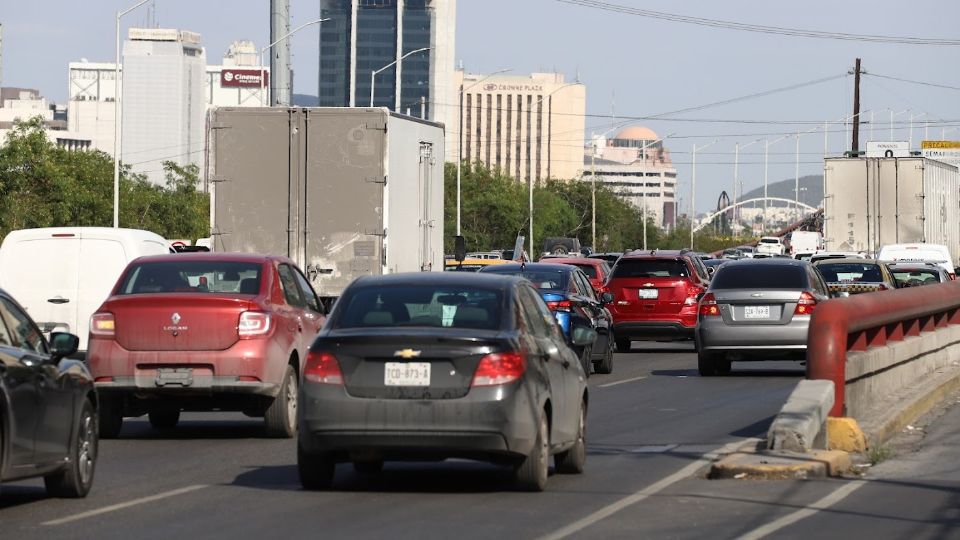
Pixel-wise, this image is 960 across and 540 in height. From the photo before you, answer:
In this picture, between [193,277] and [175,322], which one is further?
[193,277]

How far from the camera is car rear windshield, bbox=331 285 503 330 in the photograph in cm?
1224

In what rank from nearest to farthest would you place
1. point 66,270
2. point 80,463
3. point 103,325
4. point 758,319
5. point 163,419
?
point 80,463 → point 103,325 → point 163,419 → point 66,270 → point 758,319

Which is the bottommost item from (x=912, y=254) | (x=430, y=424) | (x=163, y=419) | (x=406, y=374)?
(x=163, y=419)

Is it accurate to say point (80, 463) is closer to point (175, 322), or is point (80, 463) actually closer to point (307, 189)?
point (175, 322)

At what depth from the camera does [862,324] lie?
16.8m

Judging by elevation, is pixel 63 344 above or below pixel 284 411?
above

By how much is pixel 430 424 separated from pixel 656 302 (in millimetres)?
21302

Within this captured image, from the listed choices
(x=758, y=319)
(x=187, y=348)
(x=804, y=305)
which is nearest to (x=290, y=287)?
(x=187, y=348)

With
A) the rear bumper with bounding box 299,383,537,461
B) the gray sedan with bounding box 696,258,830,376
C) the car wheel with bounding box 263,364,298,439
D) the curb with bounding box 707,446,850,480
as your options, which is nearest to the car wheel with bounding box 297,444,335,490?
the rear bumper with bounding box 299,383,537,461

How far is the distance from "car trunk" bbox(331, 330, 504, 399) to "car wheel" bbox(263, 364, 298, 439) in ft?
14.8

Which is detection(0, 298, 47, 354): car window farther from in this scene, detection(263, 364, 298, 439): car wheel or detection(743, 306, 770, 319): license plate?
detection(743, 306, 770, 319): license plate

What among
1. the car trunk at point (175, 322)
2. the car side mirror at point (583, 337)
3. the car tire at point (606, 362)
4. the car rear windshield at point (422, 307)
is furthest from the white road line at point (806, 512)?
the car tire at point (606, 362)

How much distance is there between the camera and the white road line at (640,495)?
34.7 feet

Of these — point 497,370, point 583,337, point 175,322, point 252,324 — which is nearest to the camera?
point 497,370
